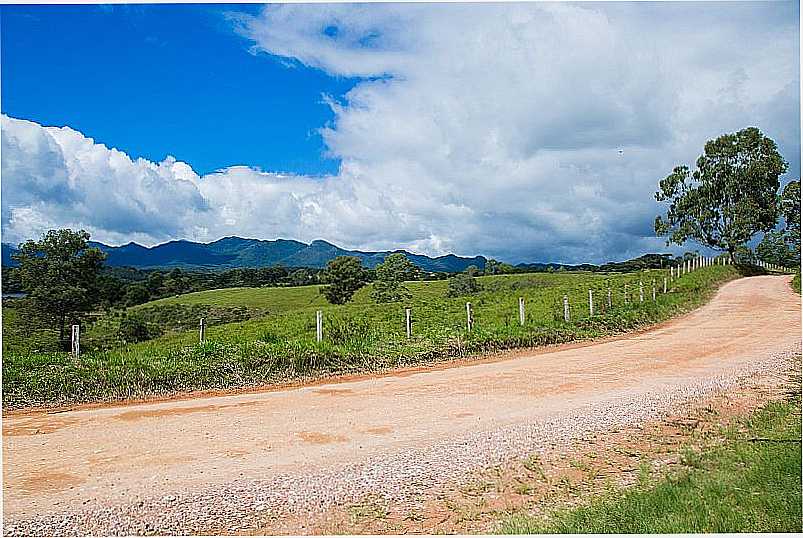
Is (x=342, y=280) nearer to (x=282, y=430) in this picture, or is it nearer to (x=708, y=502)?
(x=282, y=430)

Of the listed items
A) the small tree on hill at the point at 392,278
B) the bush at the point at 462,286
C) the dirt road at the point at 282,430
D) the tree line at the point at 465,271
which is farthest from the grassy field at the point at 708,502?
the bush at the point at 462,286

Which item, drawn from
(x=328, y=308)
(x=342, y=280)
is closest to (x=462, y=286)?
(x=342, y=280)

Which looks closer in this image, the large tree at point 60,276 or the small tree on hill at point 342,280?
the large tree at point 60,276

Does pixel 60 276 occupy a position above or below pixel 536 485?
above

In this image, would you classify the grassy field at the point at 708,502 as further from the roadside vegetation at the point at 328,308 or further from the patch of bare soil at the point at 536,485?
the roadside vegetation at the point at 328,308

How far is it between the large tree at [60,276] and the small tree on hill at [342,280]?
78.7ft

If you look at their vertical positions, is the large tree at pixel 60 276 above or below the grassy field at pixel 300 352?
above

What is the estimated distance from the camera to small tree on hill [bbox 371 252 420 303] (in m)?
50.5

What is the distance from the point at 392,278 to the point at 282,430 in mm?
45692

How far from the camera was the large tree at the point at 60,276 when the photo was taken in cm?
3453

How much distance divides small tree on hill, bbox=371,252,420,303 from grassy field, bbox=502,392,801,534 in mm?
42178

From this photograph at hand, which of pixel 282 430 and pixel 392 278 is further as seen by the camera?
pixel 392 278

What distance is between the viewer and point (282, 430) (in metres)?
8.17

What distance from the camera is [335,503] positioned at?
560 cm
